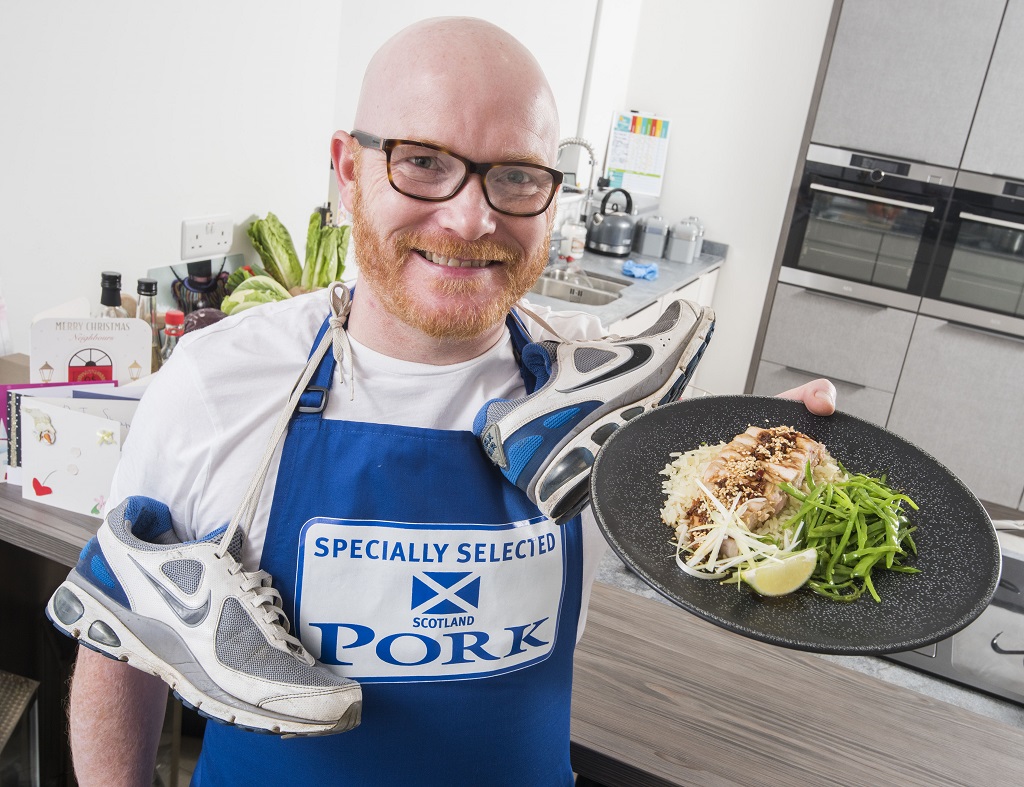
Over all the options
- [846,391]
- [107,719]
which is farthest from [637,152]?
[107,719]

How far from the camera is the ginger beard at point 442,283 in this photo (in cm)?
96

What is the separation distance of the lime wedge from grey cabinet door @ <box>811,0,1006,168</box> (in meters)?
3.66

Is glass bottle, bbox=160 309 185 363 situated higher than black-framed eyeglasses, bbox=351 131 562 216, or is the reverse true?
black-framed eyeglasses, bbox=351 131 562 216

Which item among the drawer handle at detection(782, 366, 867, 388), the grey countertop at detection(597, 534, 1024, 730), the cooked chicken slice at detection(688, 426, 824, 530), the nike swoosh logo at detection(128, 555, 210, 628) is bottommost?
the drawer handle at detection(782, 366, 867, 388)

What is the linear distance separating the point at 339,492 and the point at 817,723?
77 centimetres

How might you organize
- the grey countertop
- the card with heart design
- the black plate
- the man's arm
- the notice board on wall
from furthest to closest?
the notice board on wall, the grey countertop, the card with heart design, the man's arm, the black plate

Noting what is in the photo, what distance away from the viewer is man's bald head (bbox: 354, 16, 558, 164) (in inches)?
36.8

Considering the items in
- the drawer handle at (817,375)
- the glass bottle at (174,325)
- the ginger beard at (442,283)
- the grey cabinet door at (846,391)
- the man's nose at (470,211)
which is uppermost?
the man's nose at (470,211)

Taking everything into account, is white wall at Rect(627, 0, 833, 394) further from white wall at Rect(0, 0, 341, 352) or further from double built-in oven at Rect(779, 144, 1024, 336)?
white wall at Rect(0, 0, 341, 352)

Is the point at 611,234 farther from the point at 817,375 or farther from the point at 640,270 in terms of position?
the point at 817,375

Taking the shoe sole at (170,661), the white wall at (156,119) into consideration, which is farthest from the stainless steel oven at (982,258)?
the shoe sole at (170,661)

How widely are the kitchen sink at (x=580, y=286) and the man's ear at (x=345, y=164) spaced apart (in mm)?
2646

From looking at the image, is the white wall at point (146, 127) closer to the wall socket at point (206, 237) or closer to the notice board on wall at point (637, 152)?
the wall socket at point (206, 237)

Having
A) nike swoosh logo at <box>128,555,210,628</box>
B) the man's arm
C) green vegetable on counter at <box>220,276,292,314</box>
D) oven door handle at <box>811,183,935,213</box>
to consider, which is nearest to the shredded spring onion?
nike swoosh logo at <box>128,555,210,628</box>
